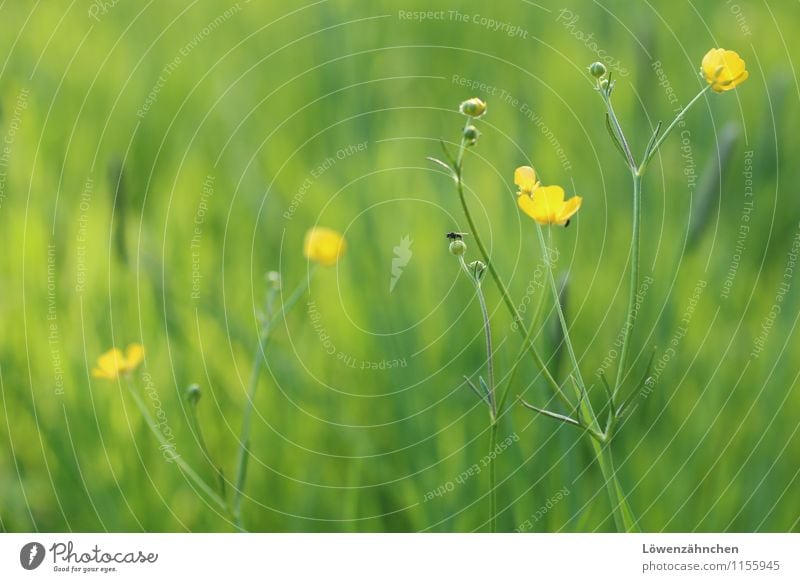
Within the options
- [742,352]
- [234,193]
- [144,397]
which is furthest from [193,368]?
[742,352]

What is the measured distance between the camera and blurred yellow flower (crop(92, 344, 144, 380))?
0.77 meters

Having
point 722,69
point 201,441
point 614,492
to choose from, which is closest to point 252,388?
point 201,441

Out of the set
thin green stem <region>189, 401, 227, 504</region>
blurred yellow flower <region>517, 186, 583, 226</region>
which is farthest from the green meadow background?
blurred yellow flower <region>517, 186, 583, 226</region>

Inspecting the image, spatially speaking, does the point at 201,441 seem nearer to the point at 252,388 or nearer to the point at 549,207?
the point at 252,388

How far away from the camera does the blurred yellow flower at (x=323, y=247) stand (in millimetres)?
840

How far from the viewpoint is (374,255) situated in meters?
0.87

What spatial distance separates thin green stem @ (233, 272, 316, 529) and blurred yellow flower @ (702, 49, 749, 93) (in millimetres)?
393

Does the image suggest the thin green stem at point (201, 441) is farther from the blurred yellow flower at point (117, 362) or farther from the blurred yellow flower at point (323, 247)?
the blurred yellow flower at point (323, 247)

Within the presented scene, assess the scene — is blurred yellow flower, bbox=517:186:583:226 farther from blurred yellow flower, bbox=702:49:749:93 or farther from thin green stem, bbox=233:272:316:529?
thin green stem, bbox=233:272:316:529

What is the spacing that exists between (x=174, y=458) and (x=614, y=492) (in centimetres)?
37
